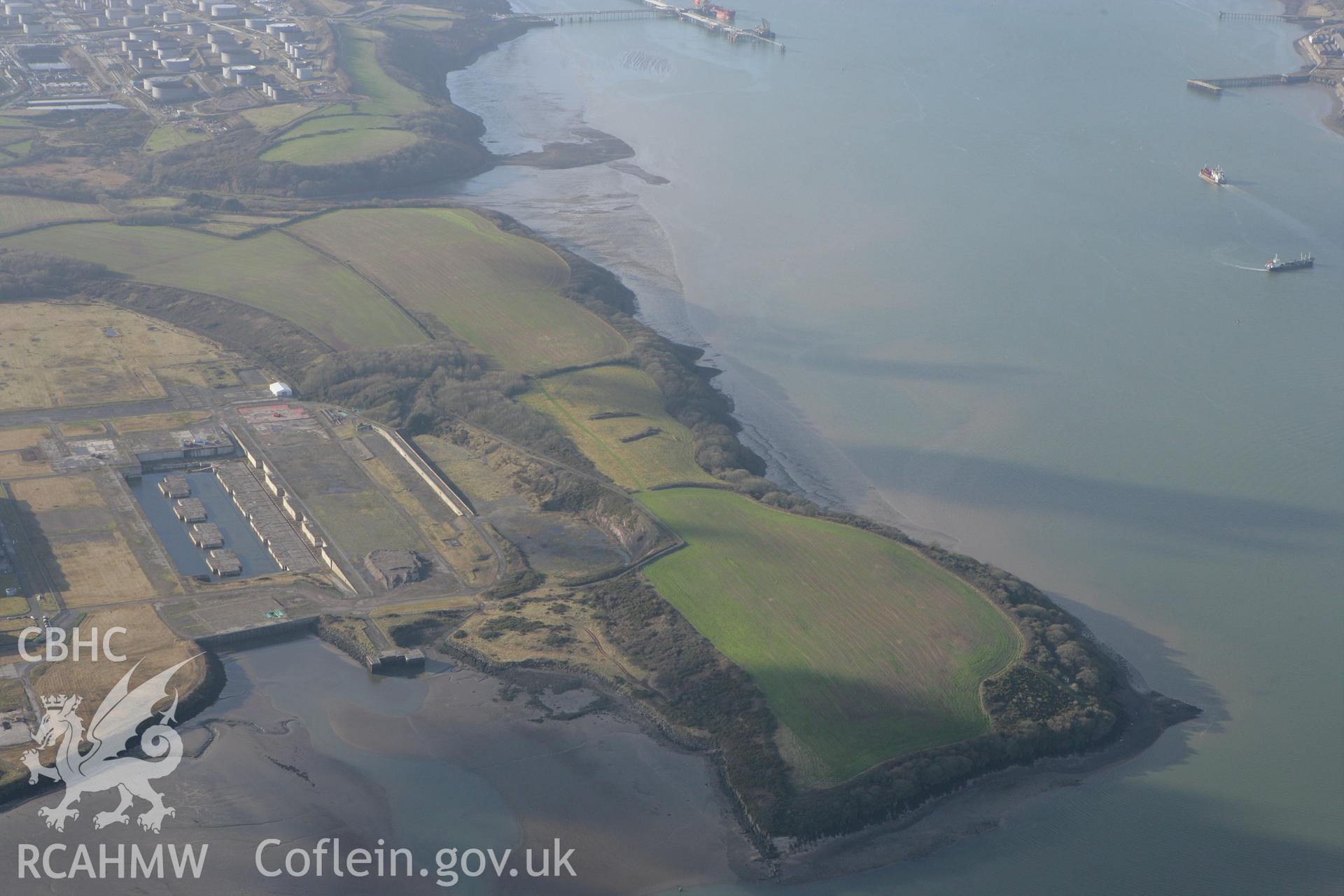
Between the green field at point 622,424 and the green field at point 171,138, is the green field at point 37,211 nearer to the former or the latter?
the green field at point 171,138

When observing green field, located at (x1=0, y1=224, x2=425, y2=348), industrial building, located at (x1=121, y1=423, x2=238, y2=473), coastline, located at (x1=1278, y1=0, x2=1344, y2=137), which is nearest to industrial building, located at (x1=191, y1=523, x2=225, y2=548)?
industrial building, located at (x1=121, y1=423, x2=238, y2=473)

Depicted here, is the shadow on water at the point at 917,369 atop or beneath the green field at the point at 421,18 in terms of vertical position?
beneath

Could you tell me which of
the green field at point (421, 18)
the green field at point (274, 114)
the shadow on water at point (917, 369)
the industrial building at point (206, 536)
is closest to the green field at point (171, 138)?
the green field at point (274, 114)

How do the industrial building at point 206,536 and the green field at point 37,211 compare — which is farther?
the green field at point 37,211

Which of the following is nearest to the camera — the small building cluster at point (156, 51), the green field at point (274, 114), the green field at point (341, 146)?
the green field at point (341, 146)

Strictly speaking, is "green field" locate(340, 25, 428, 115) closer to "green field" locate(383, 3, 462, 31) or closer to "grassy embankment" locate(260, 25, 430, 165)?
"grassy embankment" locate(260, 25, 430, 165)

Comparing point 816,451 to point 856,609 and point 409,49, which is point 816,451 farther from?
point 409,49
